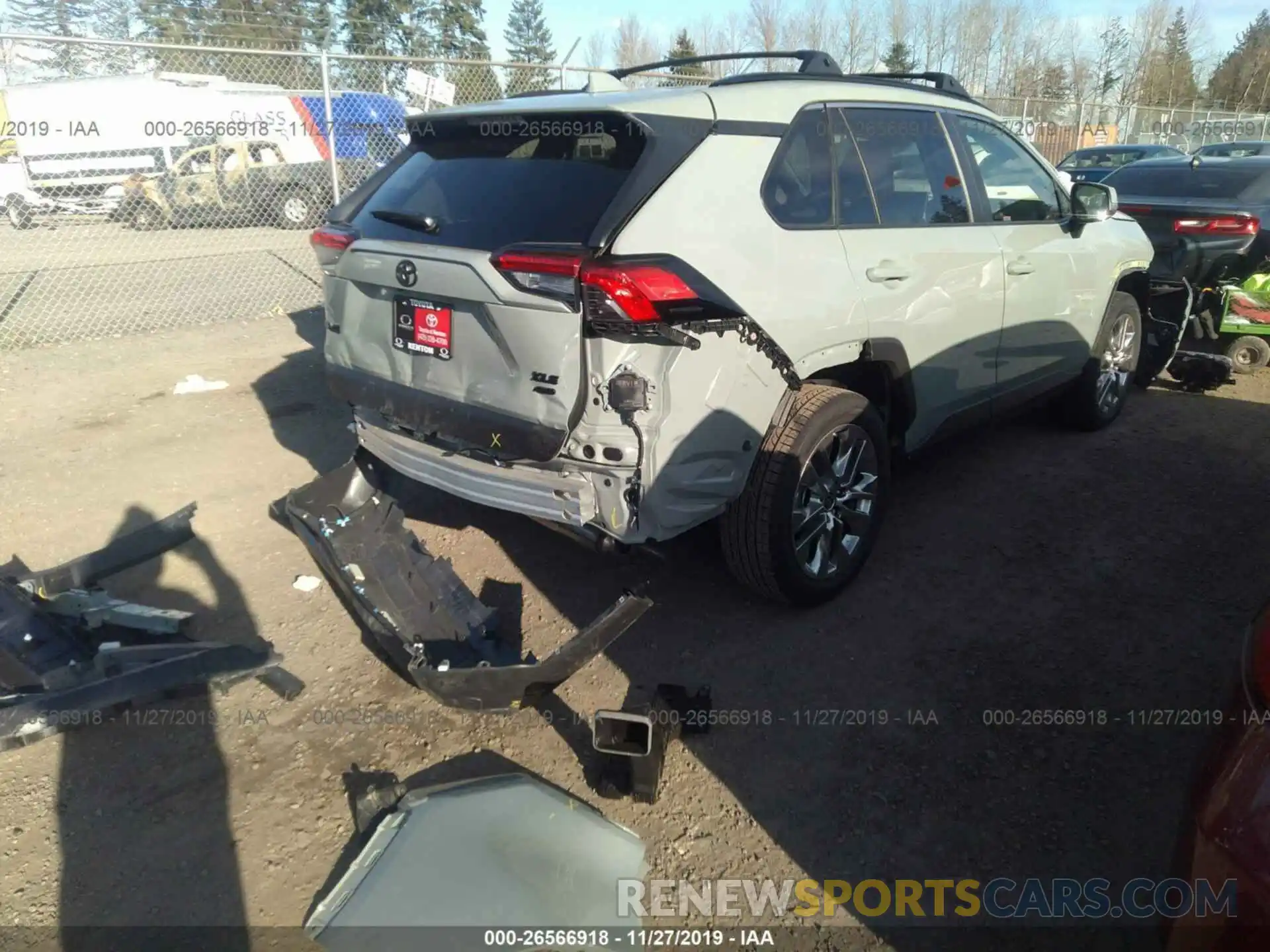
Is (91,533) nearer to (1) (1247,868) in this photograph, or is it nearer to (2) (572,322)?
(2) (572,322)

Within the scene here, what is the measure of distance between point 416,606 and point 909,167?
9.20 ft

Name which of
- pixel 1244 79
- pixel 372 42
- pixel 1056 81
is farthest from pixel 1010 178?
pixel 1244 79

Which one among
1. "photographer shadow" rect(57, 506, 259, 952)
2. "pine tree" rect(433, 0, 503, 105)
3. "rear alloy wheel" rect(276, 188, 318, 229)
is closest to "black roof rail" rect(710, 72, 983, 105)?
"photographer shadow" rect(57, 506, 259, 952)

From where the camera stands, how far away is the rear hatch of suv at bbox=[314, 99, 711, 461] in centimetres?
282

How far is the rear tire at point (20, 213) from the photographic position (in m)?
8.87

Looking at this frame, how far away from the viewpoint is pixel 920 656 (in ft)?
11.1

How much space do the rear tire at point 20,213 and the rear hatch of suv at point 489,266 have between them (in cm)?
741

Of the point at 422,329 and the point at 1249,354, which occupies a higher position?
the point at 422,329

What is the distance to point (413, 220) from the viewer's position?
3.23m

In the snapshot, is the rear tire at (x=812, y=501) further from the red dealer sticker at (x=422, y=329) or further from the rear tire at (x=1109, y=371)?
the rear tire at (x=1109, y=371)

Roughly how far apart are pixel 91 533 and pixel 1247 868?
4770mm

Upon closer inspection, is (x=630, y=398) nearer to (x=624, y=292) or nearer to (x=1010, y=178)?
(x=624, y=292)

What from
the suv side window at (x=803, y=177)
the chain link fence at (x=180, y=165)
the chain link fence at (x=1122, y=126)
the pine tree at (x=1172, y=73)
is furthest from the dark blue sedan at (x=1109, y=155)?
the pine tree at (x=1172, y=73)

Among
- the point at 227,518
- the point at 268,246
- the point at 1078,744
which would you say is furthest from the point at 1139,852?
the point at 268,246
